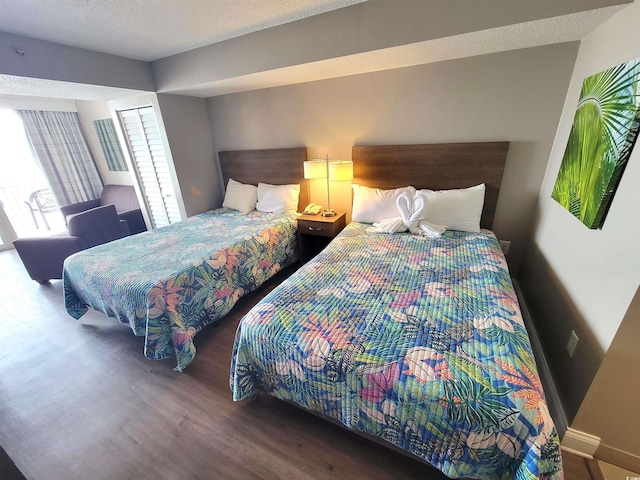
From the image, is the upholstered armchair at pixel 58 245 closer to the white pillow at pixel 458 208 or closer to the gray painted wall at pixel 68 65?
the gray painted wall at pixel 68 65

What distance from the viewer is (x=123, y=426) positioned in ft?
4.78

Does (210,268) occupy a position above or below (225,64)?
below

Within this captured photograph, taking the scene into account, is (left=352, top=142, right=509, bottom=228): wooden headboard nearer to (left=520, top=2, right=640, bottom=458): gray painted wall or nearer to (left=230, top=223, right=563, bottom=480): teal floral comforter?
(left=520, top=2, right=640, bottom=458): gray painted wall

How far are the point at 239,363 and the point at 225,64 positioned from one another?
2.51 metres

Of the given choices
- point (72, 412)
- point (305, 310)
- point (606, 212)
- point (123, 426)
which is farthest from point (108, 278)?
point (606, 212)

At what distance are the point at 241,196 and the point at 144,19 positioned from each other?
1769mm

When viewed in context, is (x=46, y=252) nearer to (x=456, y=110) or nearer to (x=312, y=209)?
(x=312, y=209)

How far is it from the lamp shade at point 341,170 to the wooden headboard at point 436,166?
0.61 ft

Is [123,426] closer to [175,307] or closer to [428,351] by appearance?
[175,307]

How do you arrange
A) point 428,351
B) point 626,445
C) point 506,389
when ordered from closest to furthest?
point 506,389 < point 428,351 < point 626,445

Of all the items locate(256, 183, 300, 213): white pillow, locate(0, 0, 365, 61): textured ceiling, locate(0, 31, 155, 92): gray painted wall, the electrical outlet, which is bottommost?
the electrical outlet

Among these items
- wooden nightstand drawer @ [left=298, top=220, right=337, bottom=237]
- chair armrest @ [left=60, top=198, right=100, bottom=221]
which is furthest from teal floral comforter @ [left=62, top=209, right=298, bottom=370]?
chair armrest @ [left=60, top=198, right=100, bottom=221]

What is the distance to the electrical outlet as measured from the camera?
4.30ft

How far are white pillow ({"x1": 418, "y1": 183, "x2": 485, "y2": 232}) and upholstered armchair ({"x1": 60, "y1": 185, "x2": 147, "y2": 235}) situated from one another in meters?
3.91
